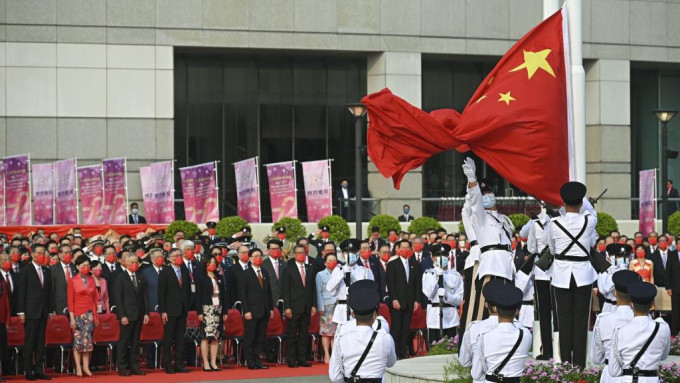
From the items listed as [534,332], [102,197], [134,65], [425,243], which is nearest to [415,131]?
[534,332]

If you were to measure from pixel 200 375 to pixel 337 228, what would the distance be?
36.7 feet

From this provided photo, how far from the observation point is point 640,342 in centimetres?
1015

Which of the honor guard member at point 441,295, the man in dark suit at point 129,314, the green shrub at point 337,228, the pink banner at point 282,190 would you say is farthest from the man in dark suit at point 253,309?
the pink banner at point 282,190

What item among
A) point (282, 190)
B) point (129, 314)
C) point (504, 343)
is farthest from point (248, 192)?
point (504, 343)

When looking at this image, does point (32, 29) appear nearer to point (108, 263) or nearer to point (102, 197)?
point (102, 197)

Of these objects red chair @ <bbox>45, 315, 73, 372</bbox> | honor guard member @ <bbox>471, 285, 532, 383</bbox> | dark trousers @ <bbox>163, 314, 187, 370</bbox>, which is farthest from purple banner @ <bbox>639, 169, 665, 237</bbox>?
honor guard member @ <bbox>471, 285, 532, 383</bbox>

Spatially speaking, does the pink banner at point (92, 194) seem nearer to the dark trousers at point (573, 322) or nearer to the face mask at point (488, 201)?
the face mask at point (488, 201)

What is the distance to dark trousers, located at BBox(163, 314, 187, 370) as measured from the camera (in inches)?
768

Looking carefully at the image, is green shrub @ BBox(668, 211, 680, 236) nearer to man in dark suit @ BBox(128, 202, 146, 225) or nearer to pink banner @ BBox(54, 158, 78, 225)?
man in dark suit @ BBox(128, 202, 146, 225)

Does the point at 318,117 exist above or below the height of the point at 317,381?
above

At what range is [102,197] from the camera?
31.9 metres

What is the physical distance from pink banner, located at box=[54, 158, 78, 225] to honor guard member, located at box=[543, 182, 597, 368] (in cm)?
1952

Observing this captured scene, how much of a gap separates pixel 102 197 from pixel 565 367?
2057 cm

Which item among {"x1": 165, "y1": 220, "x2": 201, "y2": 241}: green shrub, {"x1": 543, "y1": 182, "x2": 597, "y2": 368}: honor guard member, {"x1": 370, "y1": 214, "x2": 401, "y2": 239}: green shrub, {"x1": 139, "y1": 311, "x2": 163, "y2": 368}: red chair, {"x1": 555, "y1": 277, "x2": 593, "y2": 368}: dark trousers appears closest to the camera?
{"x1": 543, "y1": 182, "x2": 597, "y2": 368}: honor guard member
